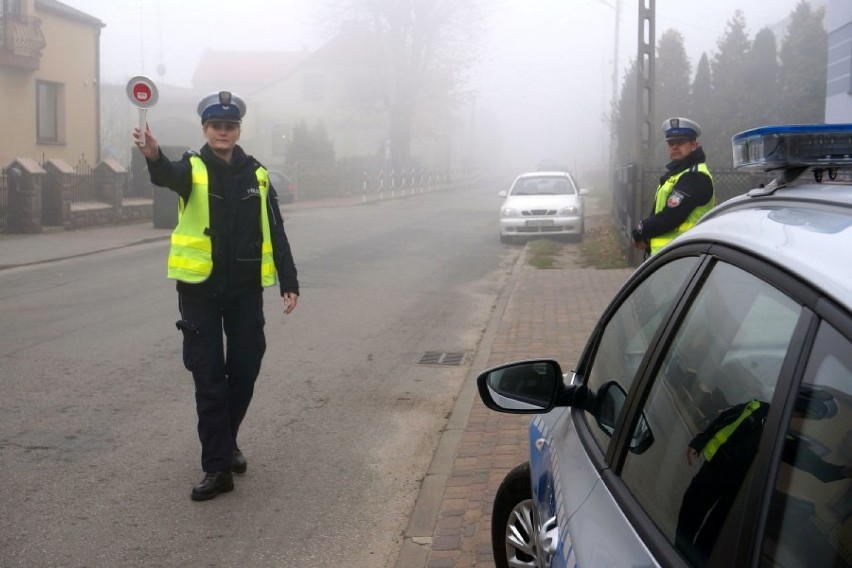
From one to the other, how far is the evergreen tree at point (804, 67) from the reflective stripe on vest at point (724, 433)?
29.2 m

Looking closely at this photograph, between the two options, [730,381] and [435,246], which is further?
[435,246]

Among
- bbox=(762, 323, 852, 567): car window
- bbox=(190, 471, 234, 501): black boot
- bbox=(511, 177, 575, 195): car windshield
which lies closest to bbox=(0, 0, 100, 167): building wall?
bbox=(511, 177, 575, 195): car windshield

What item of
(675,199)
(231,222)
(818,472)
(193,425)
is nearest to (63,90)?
(193,425)

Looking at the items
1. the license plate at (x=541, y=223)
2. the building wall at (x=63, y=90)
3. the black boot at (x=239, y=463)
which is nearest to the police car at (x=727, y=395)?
the black boot at (x=239, y=463)

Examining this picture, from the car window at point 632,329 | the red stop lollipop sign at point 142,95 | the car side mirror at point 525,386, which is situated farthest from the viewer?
the red stop lollipop sign at point 142,95

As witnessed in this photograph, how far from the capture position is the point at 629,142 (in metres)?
33.2

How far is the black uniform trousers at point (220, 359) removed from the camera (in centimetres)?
517

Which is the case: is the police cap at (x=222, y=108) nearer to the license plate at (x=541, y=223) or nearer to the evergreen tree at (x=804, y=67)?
the license plate at (x=541, y=223)

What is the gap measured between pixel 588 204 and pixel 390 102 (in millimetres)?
23379

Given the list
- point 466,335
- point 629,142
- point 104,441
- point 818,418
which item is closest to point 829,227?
point 818,418

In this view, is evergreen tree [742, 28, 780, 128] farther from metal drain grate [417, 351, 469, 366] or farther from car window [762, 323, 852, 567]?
car window [762, 323, 852, 567]

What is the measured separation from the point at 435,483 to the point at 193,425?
186cm

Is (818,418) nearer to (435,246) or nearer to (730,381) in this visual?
(730,381)

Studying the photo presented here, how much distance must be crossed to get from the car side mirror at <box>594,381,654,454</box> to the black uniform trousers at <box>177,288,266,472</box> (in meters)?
2.74
